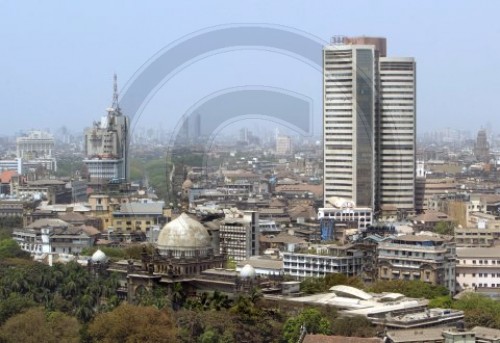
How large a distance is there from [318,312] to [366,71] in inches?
902

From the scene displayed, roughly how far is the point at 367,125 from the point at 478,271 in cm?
1515

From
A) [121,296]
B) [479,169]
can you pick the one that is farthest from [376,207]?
[479,169]

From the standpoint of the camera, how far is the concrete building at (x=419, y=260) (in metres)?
29.4

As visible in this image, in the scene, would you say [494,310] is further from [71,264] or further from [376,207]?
[376,207]

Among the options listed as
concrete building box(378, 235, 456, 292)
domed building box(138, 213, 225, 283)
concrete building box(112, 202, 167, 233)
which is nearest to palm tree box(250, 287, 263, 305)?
domed building box(138, 213, 225, 283)

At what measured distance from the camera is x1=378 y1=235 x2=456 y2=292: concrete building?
29.4m

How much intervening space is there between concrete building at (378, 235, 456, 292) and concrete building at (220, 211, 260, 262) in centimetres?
555

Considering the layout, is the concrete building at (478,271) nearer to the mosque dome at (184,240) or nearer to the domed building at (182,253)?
the domed building at (182,253)

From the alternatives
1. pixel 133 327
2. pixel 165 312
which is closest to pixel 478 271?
pixel 165 312

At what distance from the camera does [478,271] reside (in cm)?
3070

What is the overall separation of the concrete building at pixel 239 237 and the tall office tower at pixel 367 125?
925cm

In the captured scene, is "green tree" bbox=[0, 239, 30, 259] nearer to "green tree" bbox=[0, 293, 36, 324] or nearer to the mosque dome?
the mosque dome

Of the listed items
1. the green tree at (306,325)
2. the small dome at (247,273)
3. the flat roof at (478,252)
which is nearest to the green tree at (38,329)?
the green tree at (306,325)

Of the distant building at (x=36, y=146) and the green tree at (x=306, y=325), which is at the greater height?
the distant building at (x=36, y=146)
